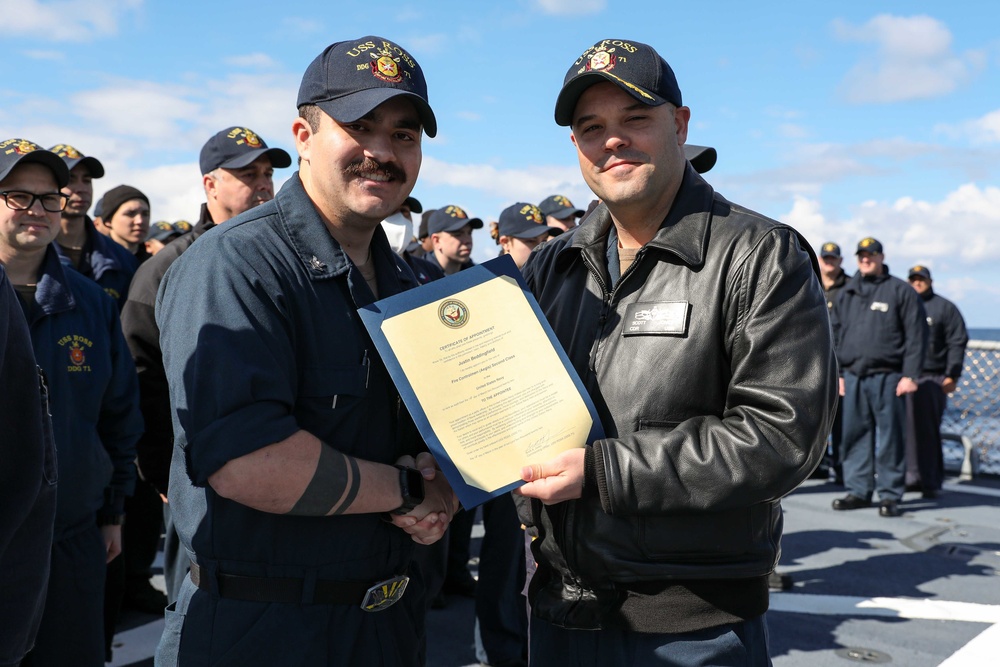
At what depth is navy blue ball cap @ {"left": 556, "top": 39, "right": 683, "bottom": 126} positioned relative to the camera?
2059mm

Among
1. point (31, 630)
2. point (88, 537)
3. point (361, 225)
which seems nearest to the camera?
point (31, 630)

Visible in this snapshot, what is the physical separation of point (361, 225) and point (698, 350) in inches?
34.5

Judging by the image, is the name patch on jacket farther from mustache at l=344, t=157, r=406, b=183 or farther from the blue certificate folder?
mustache at l=344, t=157, r=406, b=183

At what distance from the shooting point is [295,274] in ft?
6.31

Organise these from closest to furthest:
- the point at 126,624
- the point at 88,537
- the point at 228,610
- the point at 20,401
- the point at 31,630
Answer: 1. the point at 20,401
2. the point at 31,630
3. the point at 228,610
4. the point at 88,537
5. the point at 126,624

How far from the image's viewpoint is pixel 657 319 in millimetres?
2008

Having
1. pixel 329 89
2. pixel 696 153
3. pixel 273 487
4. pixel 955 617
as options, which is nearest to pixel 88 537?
pixel 273 487

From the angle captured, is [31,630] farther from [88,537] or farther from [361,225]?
[88,537]

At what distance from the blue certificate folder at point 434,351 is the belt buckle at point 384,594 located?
0.29m

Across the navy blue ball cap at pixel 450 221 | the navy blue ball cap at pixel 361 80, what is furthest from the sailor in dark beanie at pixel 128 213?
the navy blue ball cap at pixel 361 80

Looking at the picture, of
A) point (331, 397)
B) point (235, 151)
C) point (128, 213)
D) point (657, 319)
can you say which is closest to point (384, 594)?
point (331, 397)

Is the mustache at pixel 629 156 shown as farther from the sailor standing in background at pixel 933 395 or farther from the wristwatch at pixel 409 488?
the sailor standing in background at pixel 933 395

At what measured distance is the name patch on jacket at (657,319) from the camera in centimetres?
198
